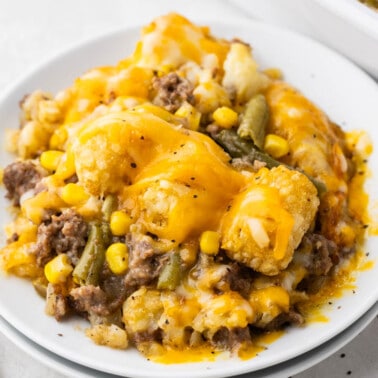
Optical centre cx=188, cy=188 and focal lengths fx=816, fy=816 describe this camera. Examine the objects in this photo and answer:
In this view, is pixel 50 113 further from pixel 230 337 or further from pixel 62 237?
pixel 230 337

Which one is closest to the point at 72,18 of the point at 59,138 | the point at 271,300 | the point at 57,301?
the point at 59,138

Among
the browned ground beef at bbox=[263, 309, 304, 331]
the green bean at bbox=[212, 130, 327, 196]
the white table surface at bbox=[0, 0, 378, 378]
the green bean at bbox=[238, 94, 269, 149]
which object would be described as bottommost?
the white table surface at bbox=[0, 0, 378, 378]

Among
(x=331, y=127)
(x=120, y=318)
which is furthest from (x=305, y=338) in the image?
(x=331, y=127)

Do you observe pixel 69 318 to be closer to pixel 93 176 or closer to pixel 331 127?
pixel 93 176

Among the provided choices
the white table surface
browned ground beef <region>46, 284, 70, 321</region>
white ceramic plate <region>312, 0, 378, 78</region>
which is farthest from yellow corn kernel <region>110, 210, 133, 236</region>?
the white table surface

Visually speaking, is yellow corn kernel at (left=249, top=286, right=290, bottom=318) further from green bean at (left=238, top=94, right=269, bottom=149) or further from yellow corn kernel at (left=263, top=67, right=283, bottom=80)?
yellow corn kernel at (left=263, top=67, right=283, bottom=80)

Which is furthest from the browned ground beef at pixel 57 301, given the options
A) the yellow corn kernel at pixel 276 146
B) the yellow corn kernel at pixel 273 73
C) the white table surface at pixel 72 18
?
the white table surface at pixel 72 18

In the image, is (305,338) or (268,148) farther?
(268,148)
